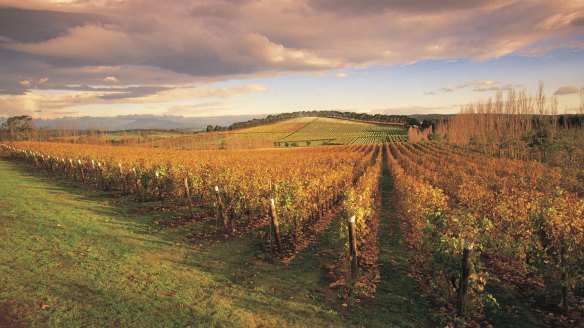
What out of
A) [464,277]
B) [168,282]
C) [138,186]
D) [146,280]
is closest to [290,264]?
[168,282]

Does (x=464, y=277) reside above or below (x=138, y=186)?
below

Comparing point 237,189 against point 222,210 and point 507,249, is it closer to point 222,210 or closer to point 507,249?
point 222,210

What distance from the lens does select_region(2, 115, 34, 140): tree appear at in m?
104

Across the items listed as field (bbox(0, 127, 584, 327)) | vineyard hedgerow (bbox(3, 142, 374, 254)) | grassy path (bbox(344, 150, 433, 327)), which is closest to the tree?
vineyard hedgerow (bbox(3, 142, 374, 254))

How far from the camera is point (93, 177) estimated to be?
25.0 metres

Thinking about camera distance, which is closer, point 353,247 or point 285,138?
point 353,247

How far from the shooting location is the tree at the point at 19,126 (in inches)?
4081

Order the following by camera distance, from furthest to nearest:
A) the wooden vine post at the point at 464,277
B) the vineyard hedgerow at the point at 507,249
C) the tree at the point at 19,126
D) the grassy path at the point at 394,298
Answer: the tree at the point at 19,126
the vineyard hedgerow at the point at 507,249
the grassy path at the point at 394,298
the wooden vine post at the point at 464,277

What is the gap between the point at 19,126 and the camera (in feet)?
370

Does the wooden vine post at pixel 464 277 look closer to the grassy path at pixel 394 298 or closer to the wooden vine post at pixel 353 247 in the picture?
the grassy path at pixel 394 298

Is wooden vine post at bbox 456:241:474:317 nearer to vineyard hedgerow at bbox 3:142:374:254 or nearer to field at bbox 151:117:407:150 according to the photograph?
vineyard hedgerow at bbox 3:142:374:254

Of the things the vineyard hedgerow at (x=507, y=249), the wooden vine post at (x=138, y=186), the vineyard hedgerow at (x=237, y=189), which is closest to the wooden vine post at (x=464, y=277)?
the vineyard hedgerow at (x=507, y=249)

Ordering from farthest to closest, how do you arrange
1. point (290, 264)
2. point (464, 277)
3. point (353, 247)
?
1. point (290, 264)
2. point (353, 247)
3. point (464, 277)

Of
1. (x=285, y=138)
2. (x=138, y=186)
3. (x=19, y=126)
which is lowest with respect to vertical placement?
(x=138, y=186)
